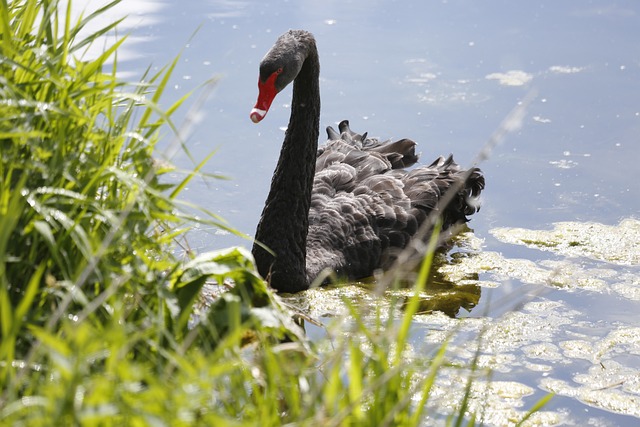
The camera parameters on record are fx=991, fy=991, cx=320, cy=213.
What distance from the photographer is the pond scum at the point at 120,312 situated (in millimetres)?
1432

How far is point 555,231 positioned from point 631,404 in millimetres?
1620

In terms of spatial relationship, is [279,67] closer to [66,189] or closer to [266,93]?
[266,93]

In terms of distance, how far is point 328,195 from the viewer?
16.1 feet

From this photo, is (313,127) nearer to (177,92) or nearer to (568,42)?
(177,92)

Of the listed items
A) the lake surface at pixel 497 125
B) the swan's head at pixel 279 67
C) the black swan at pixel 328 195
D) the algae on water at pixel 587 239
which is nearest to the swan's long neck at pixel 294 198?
the black swan at pixel 328 195

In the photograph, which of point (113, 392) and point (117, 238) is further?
point (117, 238)

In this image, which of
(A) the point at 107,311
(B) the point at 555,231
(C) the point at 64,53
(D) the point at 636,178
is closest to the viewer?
(A) the point at 107,311

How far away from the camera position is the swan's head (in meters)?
3.94

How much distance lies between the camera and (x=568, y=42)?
7375mm

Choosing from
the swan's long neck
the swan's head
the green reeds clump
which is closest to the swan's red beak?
the swan's head

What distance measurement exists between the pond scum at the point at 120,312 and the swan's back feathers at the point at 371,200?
217 centimetres

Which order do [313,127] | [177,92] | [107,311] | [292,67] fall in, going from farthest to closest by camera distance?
[177,92] < [313,127] < [292,67] < [107,311]

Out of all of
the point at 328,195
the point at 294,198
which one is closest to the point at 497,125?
the point at 328,195

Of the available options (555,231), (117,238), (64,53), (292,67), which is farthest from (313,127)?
(117,238)
